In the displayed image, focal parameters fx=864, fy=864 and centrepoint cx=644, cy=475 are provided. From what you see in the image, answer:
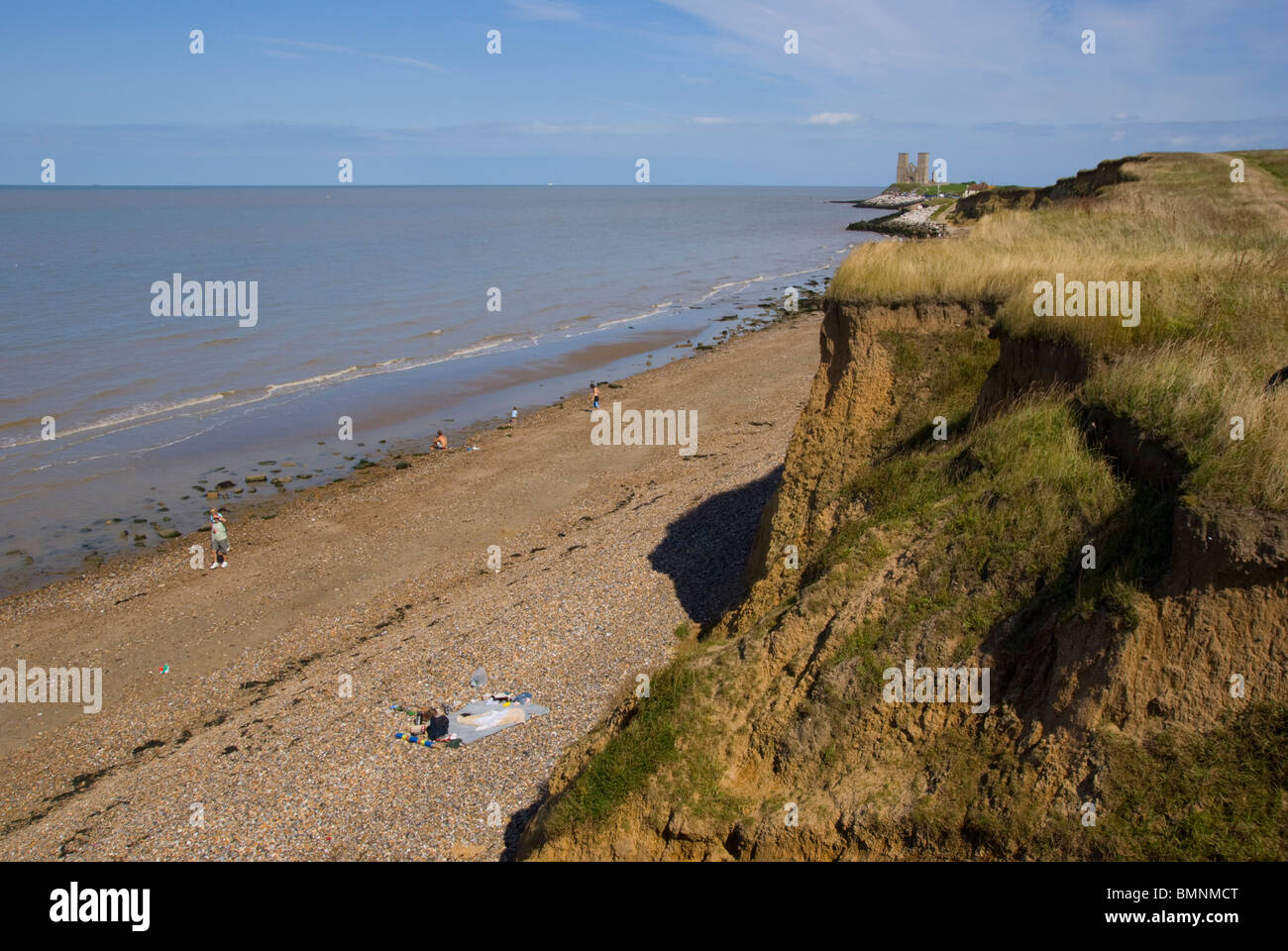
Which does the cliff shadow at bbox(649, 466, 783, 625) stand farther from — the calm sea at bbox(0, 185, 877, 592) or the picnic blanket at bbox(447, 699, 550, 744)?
the calm sea at bbox(0, 185, 877, 592)

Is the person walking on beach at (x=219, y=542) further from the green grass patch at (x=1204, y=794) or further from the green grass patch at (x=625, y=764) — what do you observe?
the green grass patch at (x=1204, y=794)

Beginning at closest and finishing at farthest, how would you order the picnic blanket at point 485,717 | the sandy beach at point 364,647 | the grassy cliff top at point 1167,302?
the grassy cliff top at point 1167,302 → the sandy beach at point 364,647 → the picnic blanket at point 485,717

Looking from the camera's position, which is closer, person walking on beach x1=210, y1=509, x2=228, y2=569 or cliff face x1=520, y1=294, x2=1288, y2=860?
cliff face x1=520, y1=294, x2=1288, y2=860

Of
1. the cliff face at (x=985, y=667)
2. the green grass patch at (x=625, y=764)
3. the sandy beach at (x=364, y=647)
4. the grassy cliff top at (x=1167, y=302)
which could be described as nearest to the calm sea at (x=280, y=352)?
the sandy beach at (x=364, y=647)

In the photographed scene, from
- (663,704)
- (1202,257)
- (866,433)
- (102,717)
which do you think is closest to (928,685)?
(663,704)

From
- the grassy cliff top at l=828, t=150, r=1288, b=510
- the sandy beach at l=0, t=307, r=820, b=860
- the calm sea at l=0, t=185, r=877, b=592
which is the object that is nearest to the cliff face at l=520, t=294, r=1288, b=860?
the grassy cliff top at l=828, t=150, r=1288, b=510

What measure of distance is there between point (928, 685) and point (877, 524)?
222 cm

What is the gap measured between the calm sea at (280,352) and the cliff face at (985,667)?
21.1 m

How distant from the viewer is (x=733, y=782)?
8461mm

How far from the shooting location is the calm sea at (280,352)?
2884 centimetres

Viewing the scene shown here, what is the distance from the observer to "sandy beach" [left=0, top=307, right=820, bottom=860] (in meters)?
12.2

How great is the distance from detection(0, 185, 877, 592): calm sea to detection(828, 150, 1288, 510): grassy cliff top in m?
22.5

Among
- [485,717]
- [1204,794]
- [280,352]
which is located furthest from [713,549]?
[280,352]
